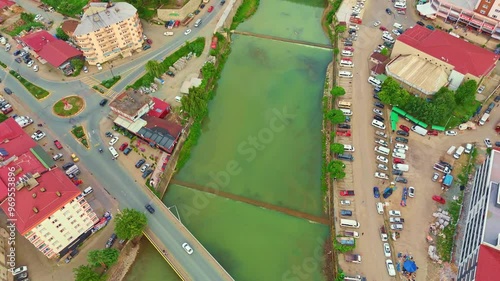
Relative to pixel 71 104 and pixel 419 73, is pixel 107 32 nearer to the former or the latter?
pixel 71 104

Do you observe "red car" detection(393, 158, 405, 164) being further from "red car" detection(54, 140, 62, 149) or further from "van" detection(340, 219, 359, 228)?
"red car" detection(54, 140, 62, 149)

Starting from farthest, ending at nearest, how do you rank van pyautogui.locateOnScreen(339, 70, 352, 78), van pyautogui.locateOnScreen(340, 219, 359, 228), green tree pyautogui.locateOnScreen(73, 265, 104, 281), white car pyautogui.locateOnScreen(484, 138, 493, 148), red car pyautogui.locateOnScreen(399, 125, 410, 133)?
van pyautogui.locateOnScreen(339, 70, 352, 78) < red car pyautogui.locateOnScreen(399, 125, 410, 133) < white car pyautogui.locateOnScreen(484, 138, 493, 148) < van pyautogui.locateOnScreen(340, 219, 359, 228) < green tree pyautogui.locateOnScreen(73, 265, 104, 281)

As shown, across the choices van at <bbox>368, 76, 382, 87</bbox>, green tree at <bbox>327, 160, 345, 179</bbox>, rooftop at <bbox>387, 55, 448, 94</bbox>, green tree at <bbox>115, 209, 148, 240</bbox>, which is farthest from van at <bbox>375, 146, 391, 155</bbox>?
green tree at <bbox>115, 209, 148, 240</bbox>

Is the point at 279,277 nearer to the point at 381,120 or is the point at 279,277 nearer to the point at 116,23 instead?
the point at 381,120

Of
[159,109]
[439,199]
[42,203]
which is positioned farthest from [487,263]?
[159,109]

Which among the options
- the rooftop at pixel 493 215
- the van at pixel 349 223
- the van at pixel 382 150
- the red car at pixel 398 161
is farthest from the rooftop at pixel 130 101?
the rooftop at pixel 493 215

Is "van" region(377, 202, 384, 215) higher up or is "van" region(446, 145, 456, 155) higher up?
"van" region(446, 145, 456, 155)

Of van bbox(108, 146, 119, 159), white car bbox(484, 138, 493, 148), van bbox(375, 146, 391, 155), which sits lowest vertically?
van bbox(108, 146, 119, 159)
